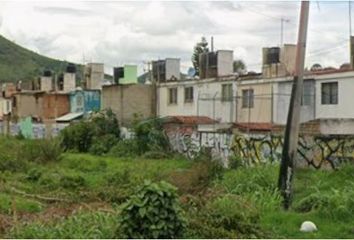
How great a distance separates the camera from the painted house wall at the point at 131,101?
50.7 metres

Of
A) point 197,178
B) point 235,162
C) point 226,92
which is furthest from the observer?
point 226,92

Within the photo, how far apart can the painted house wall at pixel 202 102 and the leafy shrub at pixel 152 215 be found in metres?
31.9

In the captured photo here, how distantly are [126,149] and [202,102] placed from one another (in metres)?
6.40

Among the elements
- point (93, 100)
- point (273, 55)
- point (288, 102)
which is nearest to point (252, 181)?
point (288, 102)

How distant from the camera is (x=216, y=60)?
4706 centimetres

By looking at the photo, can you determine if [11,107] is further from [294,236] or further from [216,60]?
[294,236]

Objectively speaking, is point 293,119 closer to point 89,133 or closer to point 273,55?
point 273,55

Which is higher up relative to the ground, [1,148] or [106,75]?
[106,75]

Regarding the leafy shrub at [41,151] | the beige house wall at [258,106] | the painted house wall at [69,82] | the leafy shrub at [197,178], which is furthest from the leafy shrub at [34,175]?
the painted house wall at [69,82]

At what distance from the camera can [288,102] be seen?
39.1 metres

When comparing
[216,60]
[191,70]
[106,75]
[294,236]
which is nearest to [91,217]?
[294,236]

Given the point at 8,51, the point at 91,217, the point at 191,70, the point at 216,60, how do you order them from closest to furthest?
the point at 91,217 < the point at 216,60 < the point at 191,70 < the point at 8,51

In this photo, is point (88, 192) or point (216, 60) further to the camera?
point (216, 60)

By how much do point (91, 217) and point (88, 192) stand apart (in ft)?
31.7
